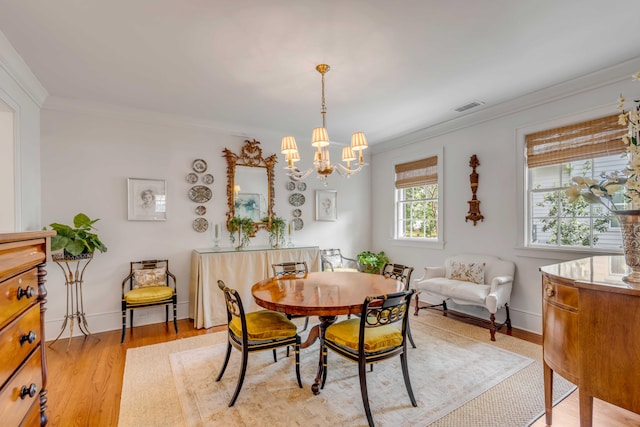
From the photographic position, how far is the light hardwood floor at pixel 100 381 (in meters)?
2.06

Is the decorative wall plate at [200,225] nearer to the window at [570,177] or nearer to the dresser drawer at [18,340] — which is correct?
the dresser drawer at [18,340]

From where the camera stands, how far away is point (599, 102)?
3.10 metres

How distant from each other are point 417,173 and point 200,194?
3331 mm

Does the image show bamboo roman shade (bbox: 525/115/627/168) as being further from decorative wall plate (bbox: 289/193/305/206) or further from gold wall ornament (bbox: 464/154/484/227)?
decorative wall plate (bbox: 289/193/305/206)

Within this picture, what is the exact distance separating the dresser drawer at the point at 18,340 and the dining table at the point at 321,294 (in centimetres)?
127

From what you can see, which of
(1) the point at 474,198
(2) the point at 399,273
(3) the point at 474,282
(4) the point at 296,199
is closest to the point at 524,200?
(1) the point at 474,198

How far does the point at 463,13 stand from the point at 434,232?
333 cm

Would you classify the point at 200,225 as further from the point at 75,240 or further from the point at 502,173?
the point at 502,173

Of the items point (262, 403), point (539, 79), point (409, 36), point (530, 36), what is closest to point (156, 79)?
point (409, 36)

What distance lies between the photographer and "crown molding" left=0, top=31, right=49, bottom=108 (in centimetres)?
244

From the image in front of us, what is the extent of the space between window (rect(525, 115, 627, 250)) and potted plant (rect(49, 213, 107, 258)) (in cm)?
489

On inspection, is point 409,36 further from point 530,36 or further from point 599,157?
point 599,157

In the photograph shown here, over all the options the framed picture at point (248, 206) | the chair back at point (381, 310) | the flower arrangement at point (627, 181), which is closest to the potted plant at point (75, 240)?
the framed picture at point (248, 206)

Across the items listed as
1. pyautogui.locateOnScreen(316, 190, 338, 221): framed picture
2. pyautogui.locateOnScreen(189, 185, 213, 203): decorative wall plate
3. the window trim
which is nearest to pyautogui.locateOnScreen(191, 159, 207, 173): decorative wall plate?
pyautogui.locateOnScreen(189, 185, 213, 203): decorative wall plate
